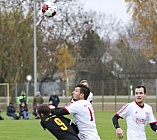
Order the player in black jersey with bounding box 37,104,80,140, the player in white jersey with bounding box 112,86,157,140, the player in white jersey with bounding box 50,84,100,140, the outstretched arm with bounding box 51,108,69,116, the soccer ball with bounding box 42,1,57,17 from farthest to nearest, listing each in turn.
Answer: the soccer ball with bounding box 42,1,57,17
the player in white jersey with bounding box 112,86,157,140
the player in white jersey with bounding box 50,84,100,140
the outstretched arm with bounding box 51,108,69,116
the player in black jersey with bounding box 37,104,80,140

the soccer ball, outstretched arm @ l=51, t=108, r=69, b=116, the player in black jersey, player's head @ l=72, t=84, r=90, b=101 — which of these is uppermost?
the soccer ball

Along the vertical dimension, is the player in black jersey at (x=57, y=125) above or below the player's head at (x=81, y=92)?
below

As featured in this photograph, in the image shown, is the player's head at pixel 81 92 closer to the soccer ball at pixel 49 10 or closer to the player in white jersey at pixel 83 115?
the player in white jersey at pixel 83 115

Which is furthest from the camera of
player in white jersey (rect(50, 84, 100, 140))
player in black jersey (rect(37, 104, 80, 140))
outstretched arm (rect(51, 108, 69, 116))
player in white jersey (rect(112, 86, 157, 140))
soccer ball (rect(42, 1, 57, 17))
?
soccer ball (rect(42, 1, 57, 17))

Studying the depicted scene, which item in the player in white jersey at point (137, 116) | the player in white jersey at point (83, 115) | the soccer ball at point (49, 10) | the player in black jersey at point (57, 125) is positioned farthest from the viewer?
the soccer ball at point (49, 10)

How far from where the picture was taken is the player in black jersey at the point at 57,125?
6.83m

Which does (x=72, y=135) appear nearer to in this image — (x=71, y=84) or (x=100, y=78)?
(x=71, y=84)

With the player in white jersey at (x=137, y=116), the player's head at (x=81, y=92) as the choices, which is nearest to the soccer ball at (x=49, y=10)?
the player in white jersey at (x=137, y=116)

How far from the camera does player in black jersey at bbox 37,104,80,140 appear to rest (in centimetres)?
683

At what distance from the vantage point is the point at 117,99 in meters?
33.1

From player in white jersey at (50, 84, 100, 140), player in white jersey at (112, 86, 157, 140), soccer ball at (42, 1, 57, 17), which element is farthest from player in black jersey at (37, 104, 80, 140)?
soccer ball at (42, 1, 57, 17)

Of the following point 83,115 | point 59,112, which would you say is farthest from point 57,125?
point 83,115

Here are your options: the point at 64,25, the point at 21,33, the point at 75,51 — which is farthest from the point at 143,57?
the point at 21,33

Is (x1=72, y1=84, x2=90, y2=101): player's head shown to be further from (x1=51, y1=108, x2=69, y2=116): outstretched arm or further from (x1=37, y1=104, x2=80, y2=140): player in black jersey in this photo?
(x1=37, y1=104, x2=80, y2=140): player in black jersey
